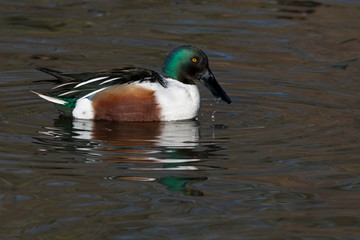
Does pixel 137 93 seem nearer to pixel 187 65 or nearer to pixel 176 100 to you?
pixel 176 100

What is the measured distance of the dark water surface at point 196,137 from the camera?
498cm

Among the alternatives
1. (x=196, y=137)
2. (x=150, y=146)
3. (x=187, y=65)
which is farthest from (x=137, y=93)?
(x=150, y=146)

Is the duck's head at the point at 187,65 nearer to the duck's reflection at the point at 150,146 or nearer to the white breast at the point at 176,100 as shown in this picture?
the white breast at the point at 176,100

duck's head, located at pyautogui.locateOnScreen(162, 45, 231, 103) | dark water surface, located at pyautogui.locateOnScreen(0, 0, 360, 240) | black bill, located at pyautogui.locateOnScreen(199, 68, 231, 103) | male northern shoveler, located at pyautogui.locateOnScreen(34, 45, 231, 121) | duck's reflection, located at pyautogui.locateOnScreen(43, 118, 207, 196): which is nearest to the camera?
dark water surface, located at pyautogui.locateOnScreen(0, 0, 360, 240)

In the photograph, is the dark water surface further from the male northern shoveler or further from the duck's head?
the duck's head

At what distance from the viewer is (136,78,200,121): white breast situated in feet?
25.4

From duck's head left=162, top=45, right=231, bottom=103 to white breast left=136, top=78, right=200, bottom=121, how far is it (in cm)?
13

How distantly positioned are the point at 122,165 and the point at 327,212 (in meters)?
1.71

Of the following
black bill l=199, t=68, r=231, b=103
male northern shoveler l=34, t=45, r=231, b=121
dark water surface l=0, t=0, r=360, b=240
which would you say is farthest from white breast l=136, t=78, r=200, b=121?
black bill l=199, t=68, r=231, b=103

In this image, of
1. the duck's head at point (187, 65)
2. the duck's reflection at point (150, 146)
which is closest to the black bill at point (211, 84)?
the duck's head at point (187, 65)

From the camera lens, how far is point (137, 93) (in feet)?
25.4

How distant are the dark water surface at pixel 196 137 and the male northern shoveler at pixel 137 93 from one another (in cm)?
15

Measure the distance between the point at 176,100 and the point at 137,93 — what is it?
39 centimetres

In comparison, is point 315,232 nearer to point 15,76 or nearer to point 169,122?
point 169,122
